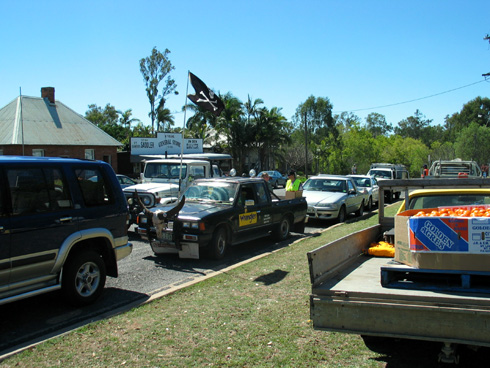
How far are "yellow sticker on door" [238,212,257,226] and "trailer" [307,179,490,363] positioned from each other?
202 inches

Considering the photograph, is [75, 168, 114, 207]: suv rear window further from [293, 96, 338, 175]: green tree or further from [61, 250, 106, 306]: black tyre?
[293, 96, 338, 175]: green tree

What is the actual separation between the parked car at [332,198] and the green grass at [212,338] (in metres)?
7.65

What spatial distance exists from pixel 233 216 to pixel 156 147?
91.7 ft

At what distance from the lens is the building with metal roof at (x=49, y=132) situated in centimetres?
2886

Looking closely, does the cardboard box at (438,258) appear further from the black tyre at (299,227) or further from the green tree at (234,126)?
the green tree at (234,126)

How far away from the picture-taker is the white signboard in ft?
115

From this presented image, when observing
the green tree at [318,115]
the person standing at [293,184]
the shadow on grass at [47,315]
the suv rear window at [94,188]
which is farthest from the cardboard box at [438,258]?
the green tree at [318,115]

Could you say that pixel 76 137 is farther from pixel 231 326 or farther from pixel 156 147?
pixel 231 326

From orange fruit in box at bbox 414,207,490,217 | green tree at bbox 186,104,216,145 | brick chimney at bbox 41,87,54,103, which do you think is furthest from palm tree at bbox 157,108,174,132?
orange fruit in box at bbox 414,207,490,217

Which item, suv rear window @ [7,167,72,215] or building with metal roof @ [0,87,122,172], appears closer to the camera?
suv rear window @ [7,167,72,215]

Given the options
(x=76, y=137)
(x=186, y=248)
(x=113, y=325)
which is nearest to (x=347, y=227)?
(x=186, y=248)

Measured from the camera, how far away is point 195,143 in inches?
1475

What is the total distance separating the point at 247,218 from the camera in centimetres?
959

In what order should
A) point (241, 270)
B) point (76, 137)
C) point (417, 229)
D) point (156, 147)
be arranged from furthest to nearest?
1. point (156, 147)
2. point (76, 137)
3. point (241, 270)
4. point (417, 229)
